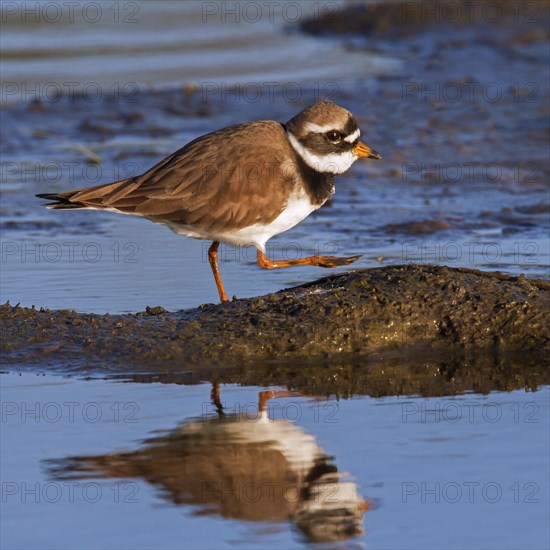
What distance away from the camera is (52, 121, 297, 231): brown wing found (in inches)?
302

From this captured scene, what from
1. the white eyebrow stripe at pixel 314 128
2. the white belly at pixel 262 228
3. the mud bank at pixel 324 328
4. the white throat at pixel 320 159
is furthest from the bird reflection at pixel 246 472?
the white eyebrow stripe at pixel 314 128

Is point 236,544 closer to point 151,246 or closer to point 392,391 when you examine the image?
point 392,391

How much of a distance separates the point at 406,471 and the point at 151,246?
16.5 feet

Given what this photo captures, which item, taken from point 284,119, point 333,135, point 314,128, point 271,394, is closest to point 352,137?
point 333,135

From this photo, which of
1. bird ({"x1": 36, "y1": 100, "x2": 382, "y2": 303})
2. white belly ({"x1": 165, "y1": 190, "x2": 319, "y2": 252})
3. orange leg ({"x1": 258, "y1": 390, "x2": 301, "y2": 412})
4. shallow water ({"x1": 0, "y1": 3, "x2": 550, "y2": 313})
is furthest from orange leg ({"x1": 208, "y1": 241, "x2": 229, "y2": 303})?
orange leg ({"x1": 258, "y1": 390, "x2": 301, "y2": 412})

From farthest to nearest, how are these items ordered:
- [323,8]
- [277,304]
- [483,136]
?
[323,8], [483,136], [277,304]

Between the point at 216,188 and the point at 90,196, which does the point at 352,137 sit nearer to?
the point at 216,188

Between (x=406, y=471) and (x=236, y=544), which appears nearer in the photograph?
(x=236, y=544)

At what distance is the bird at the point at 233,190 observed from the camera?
768 centimetres

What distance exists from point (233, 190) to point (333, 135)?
83 cm

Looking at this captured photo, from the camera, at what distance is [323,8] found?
2217 cm

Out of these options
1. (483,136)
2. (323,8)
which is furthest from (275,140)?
(323,8)

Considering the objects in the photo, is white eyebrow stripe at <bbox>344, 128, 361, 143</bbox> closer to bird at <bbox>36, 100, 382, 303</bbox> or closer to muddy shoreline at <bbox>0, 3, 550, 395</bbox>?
bird at <bbox>36, 100, 382, 303</bbox>

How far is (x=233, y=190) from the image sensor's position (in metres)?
7.72
